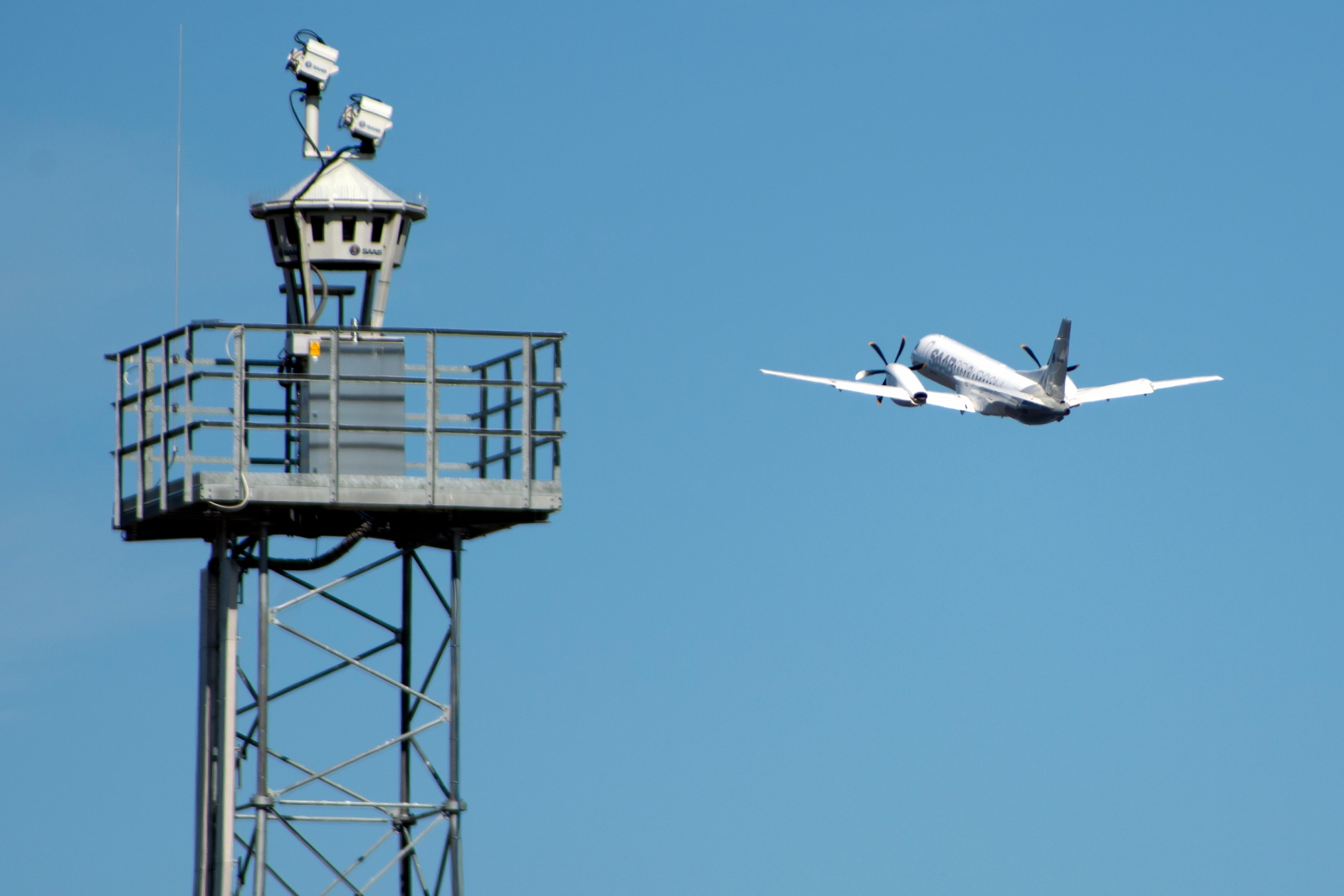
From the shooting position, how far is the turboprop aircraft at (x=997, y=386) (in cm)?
8600

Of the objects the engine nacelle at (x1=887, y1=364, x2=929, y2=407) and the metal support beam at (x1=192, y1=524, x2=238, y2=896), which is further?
the engine nacelle at (x1=887, y1=364, x2=929, y2=407)

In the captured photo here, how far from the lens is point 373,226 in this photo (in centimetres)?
3061

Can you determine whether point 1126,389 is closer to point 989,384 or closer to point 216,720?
point 989,384

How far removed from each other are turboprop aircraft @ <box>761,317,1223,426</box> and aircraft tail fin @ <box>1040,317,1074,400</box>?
0.03m

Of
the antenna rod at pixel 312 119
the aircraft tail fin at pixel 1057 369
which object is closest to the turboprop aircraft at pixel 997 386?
the aircraft tail fin at pixel 1057 369

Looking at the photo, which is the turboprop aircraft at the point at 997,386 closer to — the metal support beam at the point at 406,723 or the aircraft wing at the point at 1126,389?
the aircraft wing at the point at 1126,389

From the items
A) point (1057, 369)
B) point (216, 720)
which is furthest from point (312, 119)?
point (1057, 369)

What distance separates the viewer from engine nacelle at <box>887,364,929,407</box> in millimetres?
92312

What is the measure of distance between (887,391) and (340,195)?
64.1m

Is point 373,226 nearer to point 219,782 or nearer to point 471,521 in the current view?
point 471,521

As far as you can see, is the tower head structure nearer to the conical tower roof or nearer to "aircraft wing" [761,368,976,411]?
the conical tower roof

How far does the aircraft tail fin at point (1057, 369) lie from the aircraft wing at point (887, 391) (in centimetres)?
506

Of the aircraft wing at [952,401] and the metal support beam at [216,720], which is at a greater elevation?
the aircraft wing at [952,401]

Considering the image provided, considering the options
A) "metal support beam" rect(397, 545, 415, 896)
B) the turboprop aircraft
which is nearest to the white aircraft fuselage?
the turboprop aircraft
